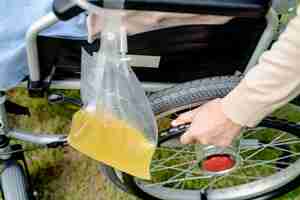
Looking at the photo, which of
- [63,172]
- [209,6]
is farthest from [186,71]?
[63,172]

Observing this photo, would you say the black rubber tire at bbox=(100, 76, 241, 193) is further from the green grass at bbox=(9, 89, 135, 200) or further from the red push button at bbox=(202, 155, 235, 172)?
the green grass at bbox=(9, 89, 135, 200)

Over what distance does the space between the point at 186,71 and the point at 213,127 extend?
0.27 m

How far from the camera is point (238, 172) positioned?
1549 millimetres

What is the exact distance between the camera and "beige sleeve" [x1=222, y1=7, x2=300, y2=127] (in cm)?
83

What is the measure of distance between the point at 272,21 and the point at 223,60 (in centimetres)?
19

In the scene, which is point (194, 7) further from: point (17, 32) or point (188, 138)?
point (17, 32)

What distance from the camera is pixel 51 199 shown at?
156 centimetres

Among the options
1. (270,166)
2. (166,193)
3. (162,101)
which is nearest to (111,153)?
(162,101)

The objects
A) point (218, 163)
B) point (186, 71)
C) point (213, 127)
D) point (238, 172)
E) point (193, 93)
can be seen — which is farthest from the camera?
point (238, 172)

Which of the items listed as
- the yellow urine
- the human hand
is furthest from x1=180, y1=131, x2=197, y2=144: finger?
the yellow urine

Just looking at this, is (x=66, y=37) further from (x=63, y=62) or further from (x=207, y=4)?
(x=207, y=4)

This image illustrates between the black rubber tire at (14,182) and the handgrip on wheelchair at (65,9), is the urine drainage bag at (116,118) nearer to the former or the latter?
the handgrip on wheelchair at (65,9)

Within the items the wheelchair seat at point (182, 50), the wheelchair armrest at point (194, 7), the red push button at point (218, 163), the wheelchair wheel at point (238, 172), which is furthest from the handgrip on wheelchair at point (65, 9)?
the red push button at point (218, 163)

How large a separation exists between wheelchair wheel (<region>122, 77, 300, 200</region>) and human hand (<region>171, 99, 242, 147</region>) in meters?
0.25
